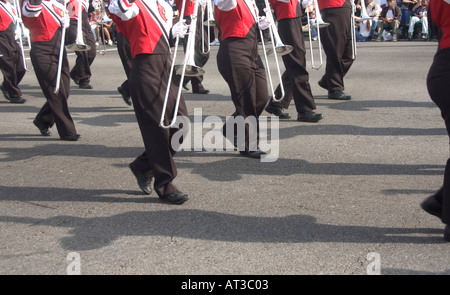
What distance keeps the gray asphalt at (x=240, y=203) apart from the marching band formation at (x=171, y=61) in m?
0.29

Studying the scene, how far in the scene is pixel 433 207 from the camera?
4.53m

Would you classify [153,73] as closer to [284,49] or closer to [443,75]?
[284,49]

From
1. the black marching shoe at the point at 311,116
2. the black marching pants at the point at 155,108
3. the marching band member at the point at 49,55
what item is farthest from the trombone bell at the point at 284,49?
the marching band member at the point at 49,55

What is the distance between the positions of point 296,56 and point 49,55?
2870mm

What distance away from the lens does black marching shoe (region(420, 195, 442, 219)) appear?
14.8ft

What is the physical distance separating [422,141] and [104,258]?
4.20 metres

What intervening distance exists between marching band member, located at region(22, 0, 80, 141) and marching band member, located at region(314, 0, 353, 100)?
352cm

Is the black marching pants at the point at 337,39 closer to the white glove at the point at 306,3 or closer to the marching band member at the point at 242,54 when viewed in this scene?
the white glove at the point at 306,3

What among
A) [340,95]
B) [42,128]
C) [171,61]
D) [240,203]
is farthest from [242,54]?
[340,95]

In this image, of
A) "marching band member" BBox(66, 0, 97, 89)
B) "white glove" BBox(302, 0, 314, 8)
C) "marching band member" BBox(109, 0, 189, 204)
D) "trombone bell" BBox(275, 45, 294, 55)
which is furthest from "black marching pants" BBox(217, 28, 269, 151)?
"marching band member" BBox(66, 0, 97, 89)

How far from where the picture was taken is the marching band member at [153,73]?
5.16m

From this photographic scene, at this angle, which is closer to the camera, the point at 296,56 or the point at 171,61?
the point at 171,61

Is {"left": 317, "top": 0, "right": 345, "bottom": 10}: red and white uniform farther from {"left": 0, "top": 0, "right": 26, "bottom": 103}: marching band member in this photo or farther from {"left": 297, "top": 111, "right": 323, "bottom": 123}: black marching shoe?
{"left": 0, "top": 0, "right": 26, "bottom": 103}: marching band member

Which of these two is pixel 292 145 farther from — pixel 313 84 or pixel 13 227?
pixel 313 84
